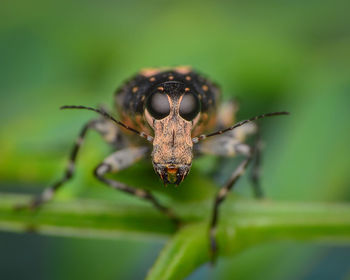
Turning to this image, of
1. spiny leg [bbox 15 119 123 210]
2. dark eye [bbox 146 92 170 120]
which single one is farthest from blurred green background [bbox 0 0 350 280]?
dark eye [bbox 146 92 170 120]

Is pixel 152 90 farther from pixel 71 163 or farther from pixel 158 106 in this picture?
pixel 71 163

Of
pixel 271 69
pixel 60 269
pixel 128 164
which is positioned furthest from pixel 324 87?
pixel 60 269

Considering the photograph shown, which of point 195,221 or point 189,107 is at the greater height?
point 189,107

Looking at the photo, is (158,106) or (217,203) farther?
(158,106)

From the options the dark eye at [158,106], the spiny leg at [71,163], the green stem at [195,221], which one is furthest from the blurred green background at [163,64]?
the dark eye at [158,106]

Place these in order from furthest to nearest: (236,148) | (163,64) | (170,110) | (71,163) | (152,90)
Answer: (163,64) < (236,148) < (71,163) < (152,90) < (170,110)

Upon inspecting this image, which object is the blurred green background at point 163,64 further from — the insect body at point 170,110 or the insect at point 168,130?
the insect body at point 170,110

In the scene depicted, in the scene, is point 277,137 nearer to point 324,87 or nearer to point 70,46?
point 324,87

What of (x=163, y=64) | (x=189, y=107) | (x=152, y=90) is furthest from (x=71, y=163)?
(x=163, y=64)
